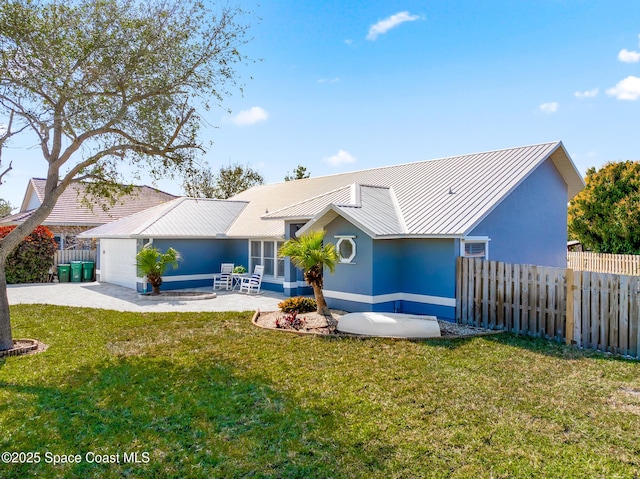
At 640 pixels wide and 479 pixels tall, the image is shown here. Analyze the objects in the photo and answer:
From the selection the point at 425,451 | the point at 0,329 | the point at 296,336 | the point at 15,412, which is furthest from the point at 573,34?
the point at 0,329

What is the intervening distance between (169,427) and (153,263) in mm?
11901

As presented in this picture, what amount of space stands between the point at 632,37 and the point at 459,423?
1239 centimetres

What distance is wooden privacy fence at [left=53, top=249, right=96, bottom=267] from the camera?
2186 cm

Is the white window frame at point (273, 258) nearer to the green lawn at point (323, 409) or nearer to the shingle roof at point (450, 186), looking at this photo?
the shingle roof at point (450, 186)

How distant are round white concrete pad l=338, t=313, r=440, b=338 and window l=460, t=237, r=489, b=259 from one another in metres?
2.62

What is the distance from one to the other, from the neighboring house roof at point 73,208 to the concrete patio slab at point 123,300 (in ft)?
15.7

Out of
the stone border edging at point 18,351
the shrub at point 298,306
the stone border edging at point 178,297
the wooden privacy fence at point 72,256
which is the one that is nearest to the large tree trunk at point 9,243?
the stone border edging at point 18,351

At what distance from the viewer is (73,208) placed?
2656 cm

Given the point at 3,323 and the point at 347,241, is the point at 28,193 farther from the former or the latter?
the point at 347,241

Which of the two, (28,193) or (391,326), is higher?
(28,193)

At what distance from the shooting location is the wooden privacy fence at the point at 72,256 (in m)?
21.9

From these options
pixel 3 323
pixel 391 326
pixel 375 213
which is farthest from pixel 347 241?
pixel 3 323

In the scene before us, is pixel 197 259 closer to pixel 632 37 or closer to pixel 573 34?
pixel 573 34

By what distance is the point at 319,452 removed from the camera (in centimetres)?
444
